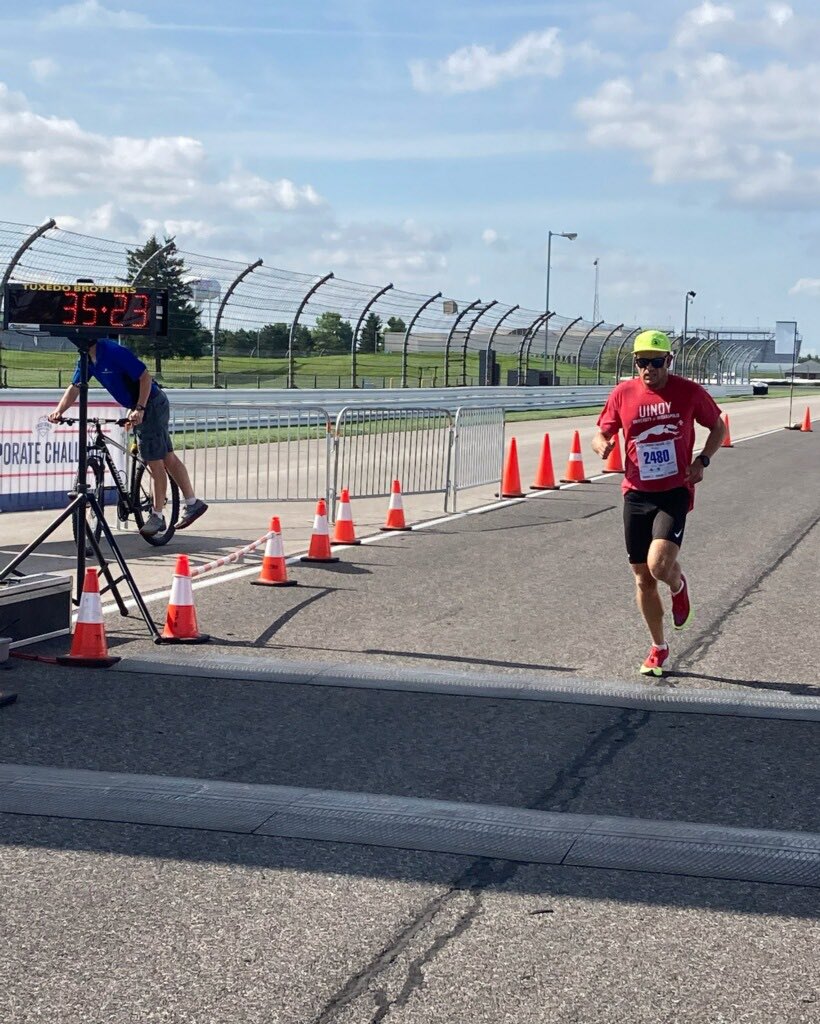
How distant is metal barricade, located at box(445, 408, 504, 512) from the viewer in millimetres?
17156

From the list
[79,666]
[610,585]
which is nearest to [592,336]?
[610,585]

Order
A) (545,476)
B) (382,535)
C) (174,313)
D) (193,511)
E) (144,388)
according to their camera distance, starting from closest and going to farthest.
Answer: (144,388) < (193,511) < (382,535) < (545,476) < (174,313)

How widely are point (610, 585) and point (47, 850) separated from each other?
686 centimetres

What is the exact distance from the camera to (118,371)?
1152cm

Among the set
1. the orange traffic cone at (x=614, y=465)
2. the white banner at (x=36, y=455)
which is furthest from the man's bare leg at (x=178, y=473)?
the orange traffic cone at (x=614, y=465)

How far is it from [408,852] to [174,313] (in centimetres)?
2184

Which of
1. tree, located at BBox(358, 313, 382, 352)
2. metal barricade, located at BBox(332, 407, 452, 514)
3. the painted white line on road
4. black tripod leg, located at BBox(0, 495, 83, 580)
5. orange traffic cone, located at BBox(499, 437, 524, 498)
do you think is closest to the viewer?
black tripod leg, located at BBox(0, 495, 83, 580)

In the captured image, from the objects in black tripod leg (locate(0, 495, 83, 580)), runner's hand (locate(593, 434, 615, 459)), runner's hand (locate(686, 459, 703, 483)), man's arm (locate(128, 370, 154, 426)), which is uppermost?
man's arm (locate(128, 370, 154, 426))

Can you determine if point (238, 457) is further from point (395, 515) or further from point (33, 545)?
point (33, 545)

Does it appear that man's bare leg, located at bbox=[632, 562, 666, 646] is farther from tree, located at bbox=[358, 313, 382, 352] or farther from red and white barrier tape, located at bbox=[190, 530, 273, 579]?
tree, located at bbox=[358, 313, 382, 352]

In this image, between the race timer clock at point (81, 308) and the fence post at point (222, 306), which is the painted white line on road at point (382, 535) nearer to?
the race timer clock at point (81, 308)

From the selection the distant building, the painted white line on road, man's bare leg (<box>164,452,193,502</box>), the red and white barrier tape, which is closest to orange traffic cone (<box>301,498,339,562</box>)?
the painted white line on road

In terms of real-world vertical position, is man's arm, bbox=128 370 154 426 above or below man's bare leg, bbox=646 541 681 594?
above

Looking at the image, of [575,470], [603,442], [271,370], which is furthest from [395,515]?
[271,370]
